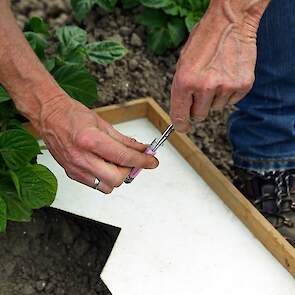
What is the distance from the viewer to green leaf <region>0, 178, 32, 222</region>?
55.9 inches

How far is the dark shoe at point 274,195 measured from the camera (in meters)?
1.65

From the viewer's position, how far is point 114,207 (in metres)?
1.62

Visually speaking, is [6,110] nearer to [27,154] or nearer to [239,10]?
[27,154]

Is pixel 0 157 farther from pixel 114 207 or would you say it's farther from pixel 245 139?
pixel 245 139

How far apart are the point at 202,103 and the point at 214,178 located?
1.59ft

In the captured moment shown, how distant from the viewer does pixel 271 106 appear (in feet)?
5.39

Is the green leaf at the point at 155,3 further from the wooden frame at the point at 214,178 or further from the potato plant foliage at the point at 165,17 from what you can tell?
the wooden frame at the point at 214,178

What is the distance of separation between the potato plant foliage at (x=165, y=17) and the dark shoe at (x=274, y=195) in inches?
19.7

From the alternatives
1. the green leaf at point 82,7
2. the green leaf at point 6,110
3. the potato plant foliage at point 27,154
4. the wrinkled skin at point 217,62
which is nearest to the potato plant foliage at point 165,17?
the green leaf at point 82,7

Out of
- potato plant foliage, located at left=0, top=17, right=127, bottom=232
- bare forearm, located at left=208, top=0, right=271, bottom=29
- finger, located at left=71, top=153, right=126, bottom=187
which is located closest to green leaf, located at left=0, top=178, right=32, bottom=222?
potato plant foliage, located at left=0, top=17, right=127, bottom=232

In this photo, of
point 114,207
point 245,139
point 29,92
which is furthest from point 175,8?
point 29,92

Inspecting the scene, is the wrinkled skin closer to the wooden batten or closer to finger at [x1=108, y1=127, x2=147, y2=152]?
finger at [x1=108, y1=127, x2=147, y2=152]

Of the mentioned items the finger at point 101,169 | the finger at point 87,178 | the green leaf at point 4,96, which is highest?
the finger at point 101,169

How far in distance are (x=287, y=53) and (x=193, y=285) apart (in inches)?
20.0
